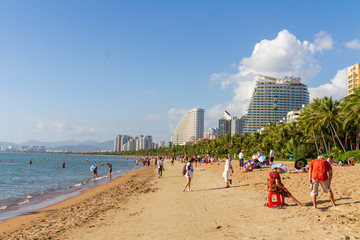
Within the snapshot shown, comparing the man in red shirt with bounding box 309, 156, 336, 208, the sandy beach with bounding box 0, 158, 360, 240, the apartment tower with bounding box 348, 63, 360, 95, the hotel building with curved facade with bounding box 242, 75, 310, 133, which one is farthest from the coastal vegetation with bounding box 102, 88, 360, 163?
the hotel building with curved facade with bounding box 242, 75, 310, 133

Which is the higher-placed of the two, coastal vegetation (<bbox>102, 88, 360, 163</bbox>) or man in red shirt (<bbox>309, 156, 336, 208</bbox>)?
coastal vegetation (<bbox>102, 88, 360, 163</bbox>)

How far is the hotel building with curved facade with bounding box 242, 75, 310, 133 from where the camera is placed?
14538 centimetres

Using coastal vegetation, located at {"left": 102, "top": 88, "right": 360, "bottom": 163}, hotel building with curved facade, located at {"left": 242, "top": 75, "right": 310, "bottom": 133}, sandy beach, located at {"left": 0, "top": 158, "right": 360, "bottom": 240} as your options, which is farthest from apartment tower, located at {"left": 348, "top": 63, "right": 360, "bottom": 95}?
sandy beach, located at {"left": 0, "top": 158, "right": 360, "bottom": 240}

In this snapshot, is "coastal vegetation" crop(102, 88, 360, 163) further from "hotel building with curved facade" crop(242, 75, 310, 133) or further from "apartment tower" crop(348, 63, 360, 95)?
"hotel building with curved facade" crop(242, 75, 310, 133)

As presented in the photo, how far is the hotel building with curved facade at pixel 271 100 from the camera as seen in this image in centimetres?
14538

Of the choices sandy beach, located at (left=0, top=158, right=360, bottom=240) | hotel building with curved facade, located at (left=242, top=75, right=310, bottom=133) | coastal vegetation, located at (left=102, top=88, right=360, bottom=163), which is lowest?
sandy beach, located at (left=0, top=158, right=360, bottom=240)

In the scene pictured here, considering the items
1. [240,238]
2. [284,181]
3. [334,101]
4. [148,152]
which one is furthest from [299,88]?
[240,238]

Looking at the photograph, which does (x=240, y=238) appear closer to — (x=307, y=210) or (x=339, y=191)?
(x=307, y=210)

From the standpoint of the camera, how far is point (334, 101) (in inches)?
1288

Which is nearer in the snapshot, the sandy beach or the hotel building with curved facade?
the sandy beach

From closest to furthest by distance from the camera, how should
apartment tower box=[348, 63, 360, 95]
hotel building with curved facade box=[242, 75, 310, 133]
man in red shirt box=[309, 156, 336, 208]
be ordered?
man in red shirt box=[309, 156, 336, 208]
apartment tower box=[348, 63, 360, 95]
hotel building with curved facade box=[242, 75, 310, 133]

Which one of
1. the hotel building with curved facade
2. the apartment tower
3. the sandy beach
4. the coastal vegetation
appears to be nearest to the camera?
the sandy beach

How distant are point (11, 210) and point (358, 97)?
101ft

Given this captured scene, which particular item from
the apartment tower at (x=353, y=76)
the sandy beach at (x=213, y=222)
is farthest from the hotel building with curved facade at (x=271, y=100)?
the sandy beach at (x=213, y=222)
